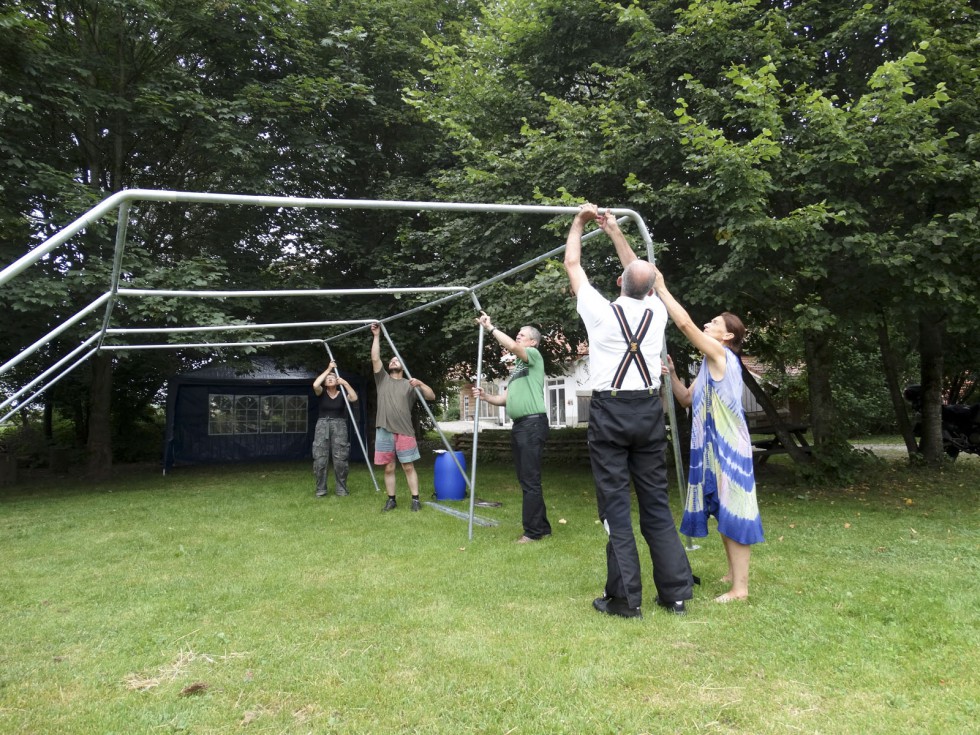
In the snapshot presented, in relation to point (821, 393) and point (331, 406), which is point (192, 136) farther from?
point (821, 393)

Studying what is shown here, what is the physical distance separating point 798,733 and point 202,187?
42.3 ft

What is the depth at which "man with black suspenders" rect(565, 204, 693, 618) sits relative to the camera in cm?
346

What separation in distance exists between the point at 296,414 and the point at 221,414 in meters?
1.68

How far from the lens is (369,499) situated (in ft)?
27.8

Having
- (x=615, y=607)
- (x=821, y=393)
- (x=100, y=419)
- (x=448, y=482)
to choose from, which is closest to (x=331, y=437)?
(x=448, y=482)

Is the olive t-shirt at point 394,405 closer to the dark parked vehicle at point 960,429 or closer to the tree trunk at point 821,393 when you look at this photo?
the tree trunk at point 821,393

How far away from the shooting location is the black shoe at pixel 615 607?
11.4 ft

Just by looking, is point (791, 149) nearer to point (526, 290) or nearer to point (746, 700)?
point (526, 290)

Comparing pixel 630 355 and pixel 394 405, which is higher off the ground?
pixel 630 355

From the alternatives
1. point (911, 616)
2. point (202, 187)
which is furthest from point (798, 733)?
point (202, 187)

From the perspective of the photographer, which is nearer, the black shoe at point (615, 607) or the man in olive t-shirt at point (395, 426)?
the black shoe at point (615, 607)

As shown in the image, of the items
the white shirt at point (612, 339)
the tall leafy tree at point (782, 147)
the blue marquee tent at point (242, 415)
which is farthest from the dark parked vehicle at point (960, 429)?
the blue marquee tent at point (242, 415)

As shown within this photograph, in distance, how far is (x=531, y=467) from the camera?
18.3 ft

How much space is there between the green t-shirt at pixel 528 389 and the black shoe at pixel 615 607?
2223 mm
